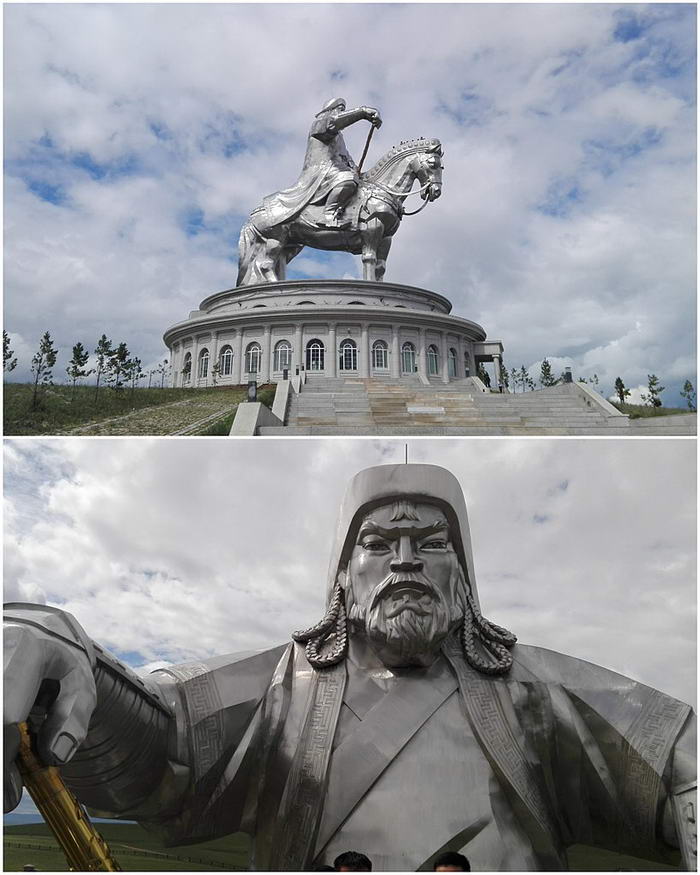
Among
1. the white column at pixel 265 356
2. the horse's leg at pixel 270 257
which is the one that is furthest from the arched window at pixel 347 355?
the horse's leg at pixel 270 257

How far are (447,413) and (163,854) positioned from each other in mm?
12810

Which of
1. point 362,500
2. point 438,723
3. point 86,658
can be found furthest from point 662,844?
point 86,658

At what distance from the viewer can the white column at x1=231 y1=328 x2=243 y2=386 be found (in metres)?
31.2

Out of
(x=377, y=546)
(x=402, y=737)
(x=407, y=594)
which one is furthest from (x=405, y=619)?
(x=402, y=737)

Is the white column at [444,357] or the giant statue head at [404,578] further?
the white column at [444,357]

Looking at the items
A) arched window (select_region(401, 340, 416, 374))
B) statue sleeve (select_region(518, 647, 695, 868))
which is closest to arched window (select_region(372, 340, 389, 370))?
arched window (select_region(401, 340, 416, 374))

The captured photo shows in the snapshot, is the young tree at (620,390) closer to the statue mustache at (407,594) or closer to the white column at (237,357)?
the white column at (237,357)

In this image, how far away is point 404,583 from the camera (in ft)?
15.0

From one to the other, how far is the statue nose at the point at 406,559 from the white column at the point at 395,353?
86.5ft

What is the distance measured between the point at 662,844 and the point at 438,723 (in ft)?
4.64

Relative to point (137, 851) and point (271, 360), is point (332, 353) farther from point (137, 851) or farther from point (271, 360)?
point (137, 851)

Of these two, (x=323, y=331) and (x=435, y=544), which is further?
(x=323, y=331)

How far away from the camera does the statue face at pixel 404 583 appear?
455 centimetres

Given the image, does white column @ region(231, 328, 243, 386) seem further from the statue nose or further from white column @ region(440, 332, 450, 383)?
the statue nose
